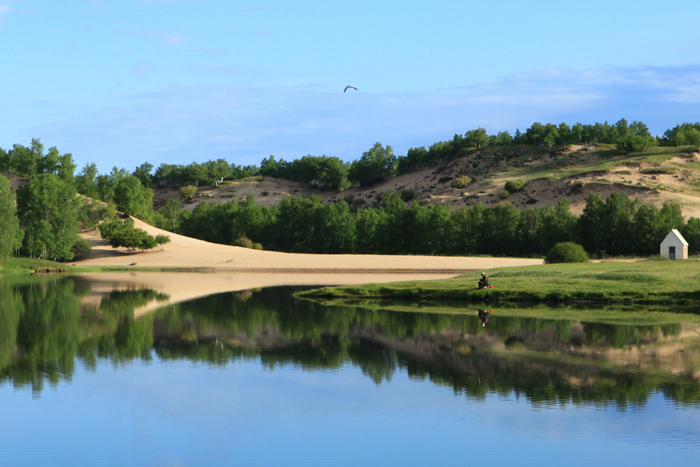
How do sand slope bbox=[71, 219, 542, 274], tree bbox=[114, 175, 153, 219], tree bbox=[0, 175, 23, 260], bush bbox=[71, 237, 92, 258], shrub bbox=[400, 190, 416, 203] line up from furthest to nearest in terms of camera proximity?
shrub bbox=[400, 190, 416, 203]
tree bbox=[114, 175, 153, 219]
bush bbox=[71, 237, 92, 258]
sand slope bbox=[71, 219, 542, 274]
tree bbox=[0, 175, 23, 260]

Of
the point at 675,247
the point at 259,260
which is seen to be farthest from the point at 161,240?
the point at 675,247

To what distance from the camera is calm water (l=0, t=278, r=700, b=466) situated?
1480 cm

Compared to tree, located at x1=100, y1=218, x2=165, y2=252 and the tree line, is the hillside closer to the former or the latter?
the tree line

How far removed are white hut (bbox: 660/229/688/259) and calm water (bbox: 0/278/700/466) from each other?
3790 centimetres

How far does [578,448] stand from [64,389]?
14.2 metres

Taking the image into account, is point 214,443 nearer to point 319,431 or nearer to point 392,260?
point 319,431

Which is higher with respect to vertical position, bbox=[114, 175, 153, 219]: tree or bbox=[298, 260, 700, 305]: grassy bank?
bbox=[114, 175, 153, 219]: tree

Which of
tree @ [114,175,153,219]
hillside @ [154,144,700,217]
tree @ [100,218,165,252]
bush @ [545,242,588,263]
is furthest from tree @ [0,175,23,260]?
hillside @ [154,144,700,217]

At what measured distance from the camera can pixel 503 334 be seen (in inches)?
1168

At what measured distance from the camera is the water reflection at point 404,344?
20719mm

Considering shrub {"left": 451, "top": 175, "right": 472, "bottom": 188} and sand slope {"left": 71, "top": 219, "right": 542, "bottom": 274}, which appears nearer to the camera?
sand slope {"left": 71, "top": 219, "right": 542, "bottom": 274}

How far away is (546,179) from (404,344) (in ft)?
444

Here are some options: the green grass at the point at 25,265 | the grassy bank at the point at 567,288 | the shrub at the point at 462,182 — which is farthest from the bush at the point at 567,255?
the shrub at the point at 462,182

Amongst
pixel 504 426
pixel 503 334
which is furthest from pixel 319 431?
pixel 503 334
